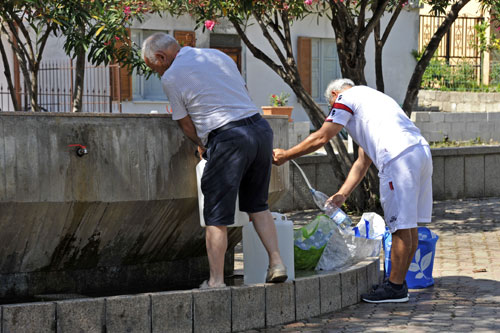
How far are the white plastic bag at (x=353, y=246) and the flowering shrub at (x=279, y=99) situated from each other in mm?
13752

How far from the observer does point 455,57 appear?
2480 cm

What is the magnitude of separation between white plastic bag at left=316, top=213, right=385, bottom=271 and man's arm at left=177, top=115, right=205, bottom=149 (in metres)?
1.46

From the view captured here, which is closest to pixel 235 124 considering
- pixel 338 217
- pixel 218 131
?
pixel 218 131

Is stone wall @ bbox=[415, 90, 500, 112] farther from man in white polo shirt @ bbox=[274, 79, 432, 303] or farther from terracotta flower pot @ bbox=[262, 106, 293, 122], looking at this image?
man in white polo shirt @ bbox=[274, 79, 432, 303]

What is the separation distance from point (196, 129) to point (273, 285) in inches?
42.3

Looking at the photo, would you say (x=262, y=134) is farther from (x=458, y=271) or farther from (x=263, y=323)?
(x=458, y=271)

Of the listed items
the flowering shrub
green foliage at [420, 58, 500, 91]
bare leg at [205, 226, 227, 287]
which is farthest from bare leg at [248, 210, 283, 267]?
green foliage at [420, 58, 500, 91]

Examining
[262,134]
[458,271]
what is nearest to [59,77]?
[458,271]

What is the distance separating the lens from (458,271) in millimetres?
8125

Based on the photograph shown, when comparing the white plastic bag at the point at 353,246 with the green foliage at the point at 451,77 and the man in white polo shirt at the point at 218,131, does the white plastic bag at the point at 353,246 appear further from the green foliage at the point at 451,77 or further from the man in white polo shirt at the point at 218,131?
the green foliage at the point at 451,77

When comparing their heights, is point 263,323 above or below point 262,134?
below

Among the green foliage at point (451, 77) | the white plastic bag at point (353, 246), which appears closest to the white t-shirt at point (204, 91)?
the white plastic bag at point (353, 246)

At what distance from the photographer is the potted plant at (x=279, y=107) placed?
64.4ft

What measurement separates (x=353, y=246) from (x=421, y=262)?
1.86 feet
